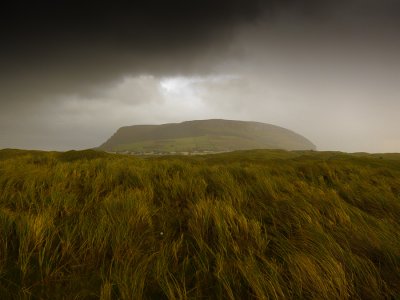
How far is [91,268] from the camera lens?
1.92 m

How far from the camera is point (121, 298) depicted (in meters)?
1.47

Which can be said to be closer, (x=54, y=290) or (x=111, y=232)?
(x=54, y=290)

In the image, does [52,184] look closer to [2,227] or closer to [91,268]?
[2,227]

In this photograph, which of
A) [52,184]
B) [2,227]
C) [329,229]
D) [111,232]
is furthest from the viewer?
[52,184]

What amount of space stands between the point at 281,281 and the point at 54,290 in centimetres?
151

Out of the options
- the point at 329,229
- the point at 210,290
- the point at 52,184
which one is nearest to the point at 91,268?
the point at 210,290

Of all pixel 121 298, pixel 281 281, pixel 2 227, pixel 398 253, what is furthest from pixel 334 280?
pixel 2 227

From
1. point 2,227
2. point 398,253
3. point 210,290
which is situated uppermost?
point 2,227

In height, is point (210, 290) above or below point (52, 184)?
below

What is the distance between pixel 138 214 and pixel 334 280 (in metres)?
2.00

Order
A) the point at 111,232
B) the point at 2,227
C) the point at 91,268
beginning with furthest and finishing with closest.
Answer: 1. the point at 111,232
2. the point at 2,227
3. the point at 91,268

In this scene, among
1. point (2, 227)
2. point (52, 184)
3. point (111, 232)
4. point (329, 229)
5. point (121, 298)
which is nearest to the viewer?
point (121, 298)

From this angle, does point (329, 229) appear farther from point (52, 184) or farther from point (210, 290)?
point (52, 184)

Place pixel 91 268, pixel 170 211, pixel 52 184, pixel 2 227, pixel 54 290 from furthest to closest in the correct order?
pixel 52 184 → pixel 170 211 → pixel 2 227 → pixel 91 268 → pixel 54 290
